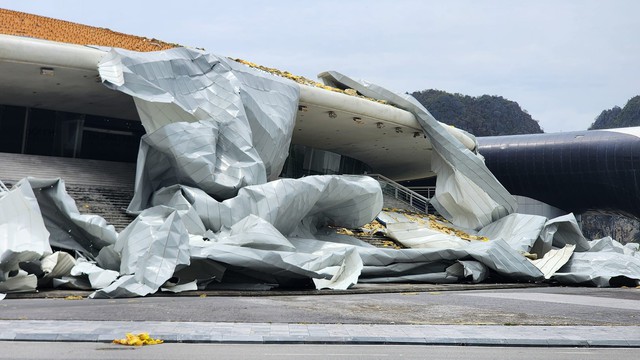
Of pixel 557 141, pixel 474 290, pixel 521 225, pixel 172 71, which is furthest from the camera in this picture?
pixel 557 141

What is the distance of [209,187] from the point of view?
18.5m

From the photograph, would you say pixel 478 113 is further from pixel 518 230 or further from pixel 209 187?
pixel 209 187

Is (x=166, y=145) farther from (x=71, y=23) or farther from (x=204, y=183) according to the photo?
(x=71, y=23)

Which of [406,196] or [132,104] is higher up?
[132,104]

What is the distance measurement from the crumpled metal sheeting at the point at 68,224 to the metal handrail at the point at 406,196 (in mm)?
18374

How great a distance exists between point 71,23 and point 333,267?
1407 cm

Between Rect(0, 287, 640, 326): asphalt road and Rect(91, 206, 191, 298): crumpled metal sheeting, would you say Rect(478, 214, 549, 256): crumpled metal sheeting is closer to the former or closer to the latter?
Rect(0, 287, 640, 326): asphalt road

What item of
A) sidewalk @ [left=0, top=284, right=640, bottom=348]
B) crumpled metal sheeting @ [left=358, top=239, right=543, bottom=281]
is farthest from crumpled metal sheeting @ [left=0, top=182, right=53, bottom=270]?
crumpled metal sheeting @ [left=358, top=239, right=543, bottom=281]

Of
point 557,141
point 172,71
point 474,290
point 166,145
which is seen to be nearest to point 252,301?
point 474,290

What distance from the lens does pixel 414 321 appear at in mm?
9695

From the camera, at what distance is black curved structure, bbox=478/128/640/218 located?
40406 millimetres

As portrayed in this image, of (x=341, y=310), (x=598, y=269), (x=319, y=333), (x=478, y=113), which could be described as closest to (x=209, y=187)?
(x=341, y=310)

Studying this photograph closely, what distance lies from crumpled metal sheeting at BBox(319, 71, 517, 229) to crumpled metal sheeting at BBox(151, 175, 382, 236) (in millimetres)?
7832

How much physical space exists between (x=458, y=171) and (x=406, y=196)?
715 centimetres
